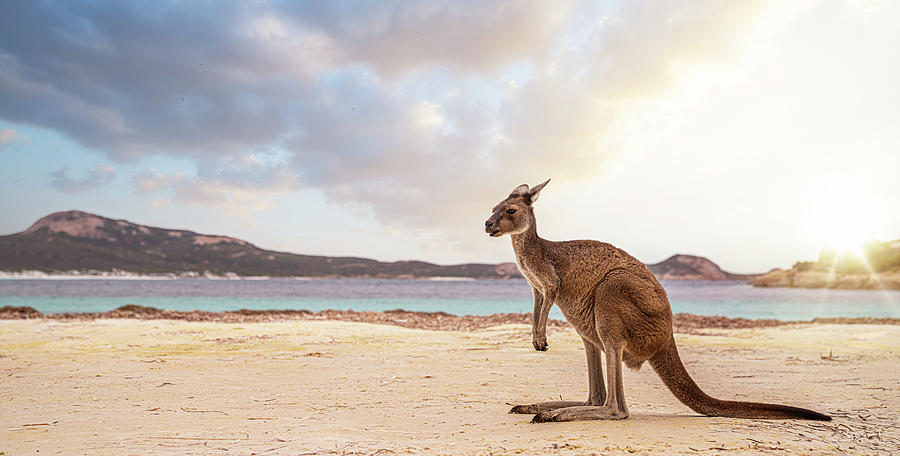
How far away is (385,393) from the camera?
584 centimetres

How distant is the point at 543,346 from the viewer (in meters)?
4.52

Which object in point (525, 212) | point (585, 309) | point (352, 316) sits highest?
point (525, 212)

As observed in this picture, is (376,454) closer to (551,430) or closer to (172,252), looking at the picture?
(551,430)

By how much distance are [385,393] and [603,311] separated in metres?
2.81

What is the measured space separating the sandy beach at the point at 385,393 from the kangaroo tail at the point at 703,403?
4.1 inches

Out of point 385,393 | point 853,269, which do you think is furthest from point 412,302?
point 853,269

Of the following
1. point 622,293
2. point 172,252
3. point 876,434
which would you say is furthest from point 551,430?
point 172,252

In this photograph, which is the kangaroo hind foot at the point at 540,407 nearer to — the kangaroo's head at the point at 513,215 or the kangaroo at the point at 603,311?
the kangaroo at the point at 603,311

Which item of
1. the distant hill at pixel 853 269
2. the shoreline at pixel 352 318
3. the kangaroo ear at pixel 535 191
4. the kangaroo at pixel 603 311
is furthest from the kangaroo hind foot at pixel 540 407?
the distant hill at pixel 853 269

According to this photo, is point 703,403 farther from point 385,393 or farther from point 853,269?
point 853,269

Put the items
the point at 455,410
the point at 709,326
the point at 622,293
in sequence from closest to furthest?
the point at 622,293, the point at 455,410, the point at 709,326

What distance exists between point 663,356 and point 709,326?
563 inches

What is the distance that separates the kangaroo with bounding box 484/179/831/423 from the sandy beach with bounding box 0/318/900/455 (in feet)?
0.51

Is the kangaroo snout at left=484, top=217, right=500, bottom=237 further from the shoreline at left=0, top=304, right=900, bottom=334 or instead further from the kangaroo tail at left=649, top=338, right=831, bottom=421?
the shoreline at left=0, top=304, right=900, bottom=334
